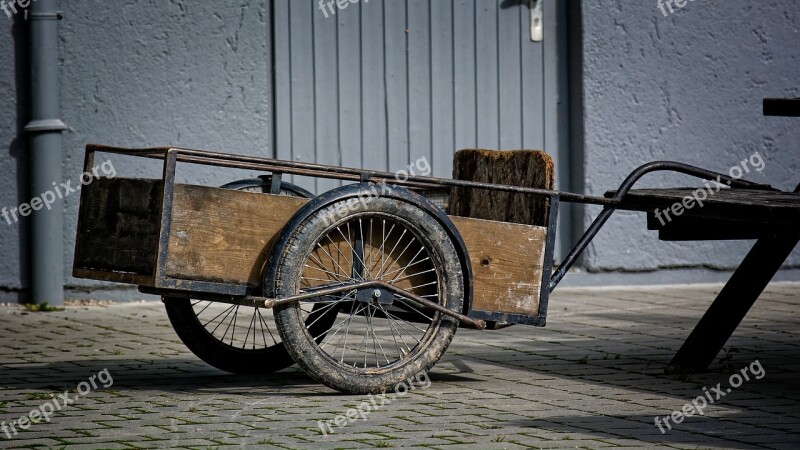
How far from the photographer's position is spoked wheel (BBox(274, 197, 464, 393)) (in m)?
4.74

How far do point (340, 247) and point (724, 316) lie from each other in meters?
1.79

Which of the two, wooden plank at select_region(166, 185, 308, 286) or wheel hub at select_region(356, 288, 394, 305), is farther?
wheel hub at select_region(356, 288, 394, 305)

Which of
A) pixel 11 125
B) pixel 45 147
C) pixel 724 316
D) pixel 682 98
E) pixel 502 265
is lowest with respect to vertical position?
pixel 724 316

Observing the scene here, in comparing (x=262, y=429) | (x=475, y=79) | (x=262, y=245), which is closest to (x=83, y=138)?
(x=475, y=79)

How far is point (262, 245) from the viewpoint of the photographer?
4816 mm

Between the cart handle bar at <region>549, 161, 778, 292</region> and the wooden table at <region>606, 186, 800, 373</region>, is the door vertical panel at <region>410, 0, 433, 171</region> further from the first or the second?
the cart handle bar at <region>549, 161, 778, 292</region>

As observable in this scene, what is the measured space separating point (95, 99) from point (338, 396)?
375 centimetres

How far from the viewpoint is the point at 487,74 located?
28.4 feet

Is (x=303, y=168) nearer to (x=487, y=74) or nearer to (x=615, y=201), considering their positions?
(x=615, y=201)

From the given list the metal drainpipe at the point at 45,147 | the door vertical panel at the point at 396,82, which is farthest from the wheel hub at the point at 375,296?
the door vertical panel at the point at 396,82

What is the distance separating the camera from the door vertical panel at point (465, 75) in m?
8.59

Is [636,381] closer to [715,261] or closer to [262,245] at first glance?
[262,245]

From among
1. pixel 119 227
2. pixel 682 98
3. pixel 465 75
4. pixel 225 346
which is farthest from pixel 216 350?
pixel 682 98

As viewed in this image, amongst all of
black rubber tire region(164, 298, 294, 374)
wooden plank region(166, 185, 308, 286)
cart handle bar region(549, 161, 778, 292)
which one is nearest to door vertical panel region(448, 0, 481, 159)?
cart handle bar region(549, 161, 778, 292)
